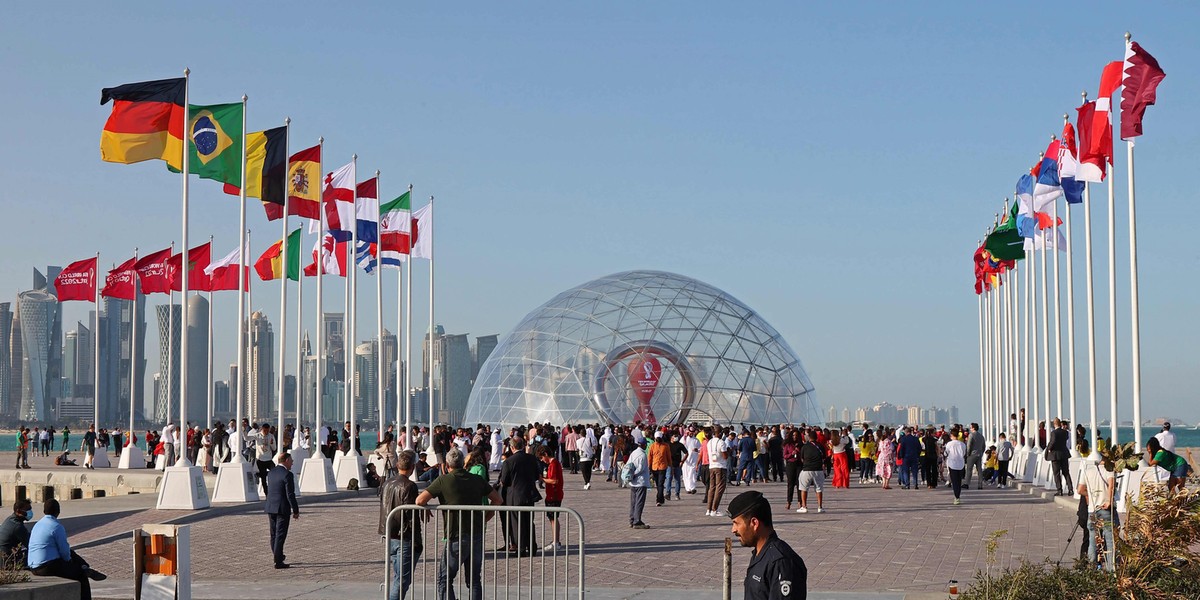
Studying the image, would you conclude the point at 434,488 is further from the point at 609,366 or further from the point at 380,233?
the point at 609,366

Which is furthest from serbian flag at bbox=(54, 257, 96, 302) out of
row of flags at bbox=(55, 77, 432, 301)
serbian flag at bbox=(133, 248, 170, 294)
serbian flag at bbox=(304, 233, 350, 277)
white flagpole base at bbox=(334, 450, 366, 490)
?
white flagpole base at bbox=(334, 450, 366, 490)

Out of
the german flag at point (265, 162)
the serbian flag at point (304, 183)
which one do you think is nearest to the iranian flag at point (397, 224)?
the serbian flag at point (304, 183)

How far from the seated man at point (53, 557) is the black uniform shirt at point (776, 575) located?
25.0 feet

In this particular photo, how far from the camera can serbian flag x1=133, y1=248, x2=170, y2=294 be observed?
112 ft

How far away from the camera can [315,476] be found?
28.5m

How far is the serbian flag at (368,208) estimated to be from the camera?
3284 centimetres

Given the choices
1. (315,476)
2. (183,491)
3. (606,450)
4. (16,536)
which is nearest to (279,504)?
(16,536)

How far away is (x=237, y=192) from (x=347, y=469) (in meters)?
8.14

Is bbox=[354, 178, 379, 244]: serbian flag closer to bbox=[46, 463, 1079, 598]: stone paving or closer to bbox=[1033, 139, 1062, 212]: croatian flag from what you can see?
bbox=[46, 463, 1079, 598]: stone paving

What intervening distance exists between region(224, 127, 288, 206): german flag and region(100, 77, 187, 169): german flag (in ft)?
10.7

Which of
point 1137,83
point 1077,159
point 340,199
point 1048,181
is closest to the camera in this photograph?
point 1137,83

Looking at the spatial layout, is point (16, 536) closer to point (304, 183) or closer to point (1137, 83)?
point (304, 183)

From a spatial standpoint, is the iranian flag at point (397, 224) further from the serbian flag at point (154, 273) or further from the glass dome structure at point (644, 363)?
the glass dome structure at point (644, 363)

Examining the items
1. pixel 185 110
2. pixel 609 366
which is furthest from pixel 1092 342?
pixel 609 366
